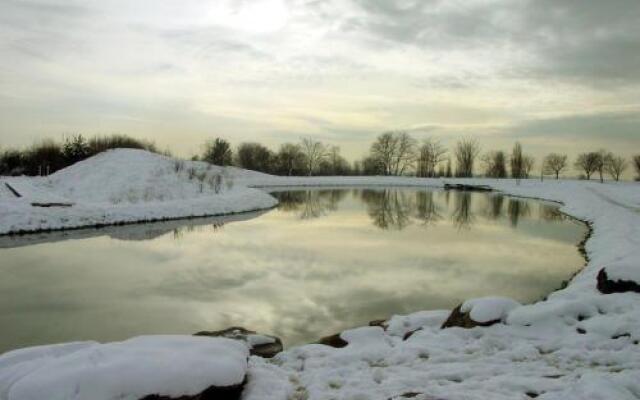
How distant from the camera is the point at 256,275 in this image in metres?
12.6

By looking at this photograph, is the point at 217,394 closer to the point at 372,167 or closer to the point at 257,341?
the point at 257,341

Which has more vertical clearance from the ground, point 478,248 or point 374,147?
point 374,147

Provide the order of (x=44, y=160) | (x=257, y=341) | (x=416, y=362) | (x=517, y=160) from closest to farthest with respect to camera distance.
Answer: (x=416, y=362) < (x=257, y=341) < (x=44, y=160) < (x=517, y=160)

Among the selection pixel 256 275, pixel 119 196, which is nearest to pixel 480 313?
pixel 256 275

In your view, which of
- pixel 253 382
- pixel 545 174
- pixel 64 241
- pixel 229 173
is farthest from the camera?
pixel 545 174

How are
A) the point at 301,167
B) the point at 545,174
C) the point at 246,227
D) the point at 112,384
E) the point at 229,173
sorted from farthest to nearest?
1. the point at 301,167
2. the point at 545,174
3. the point at 229,173
4. the point at 246,227
5. the point at 112,384

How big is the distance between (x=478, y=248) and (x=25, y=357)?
14593 millimetres

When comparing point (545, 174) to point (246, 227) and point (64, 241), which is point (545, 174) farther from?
point (64, 241)

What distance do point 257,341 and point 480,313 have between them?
3.50 meters

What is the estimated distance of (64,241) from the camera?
16969mm

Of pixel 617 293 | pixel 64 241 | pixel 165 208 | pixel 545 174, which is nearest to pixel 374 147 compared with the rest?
pixel 545 174

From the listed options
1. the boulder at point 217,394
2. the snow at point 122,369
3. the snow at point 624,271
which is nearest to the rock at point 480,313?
the snow at point 624,271

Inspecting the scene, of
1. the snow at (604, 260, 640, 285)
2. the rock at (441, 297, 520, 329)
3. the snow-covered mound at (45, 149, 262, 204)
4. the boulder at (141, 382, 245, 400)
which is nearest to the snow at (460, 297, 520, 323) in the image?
the rock at (441, 297, 520, 329)

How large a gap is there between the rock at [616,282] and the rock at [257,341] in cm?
578
